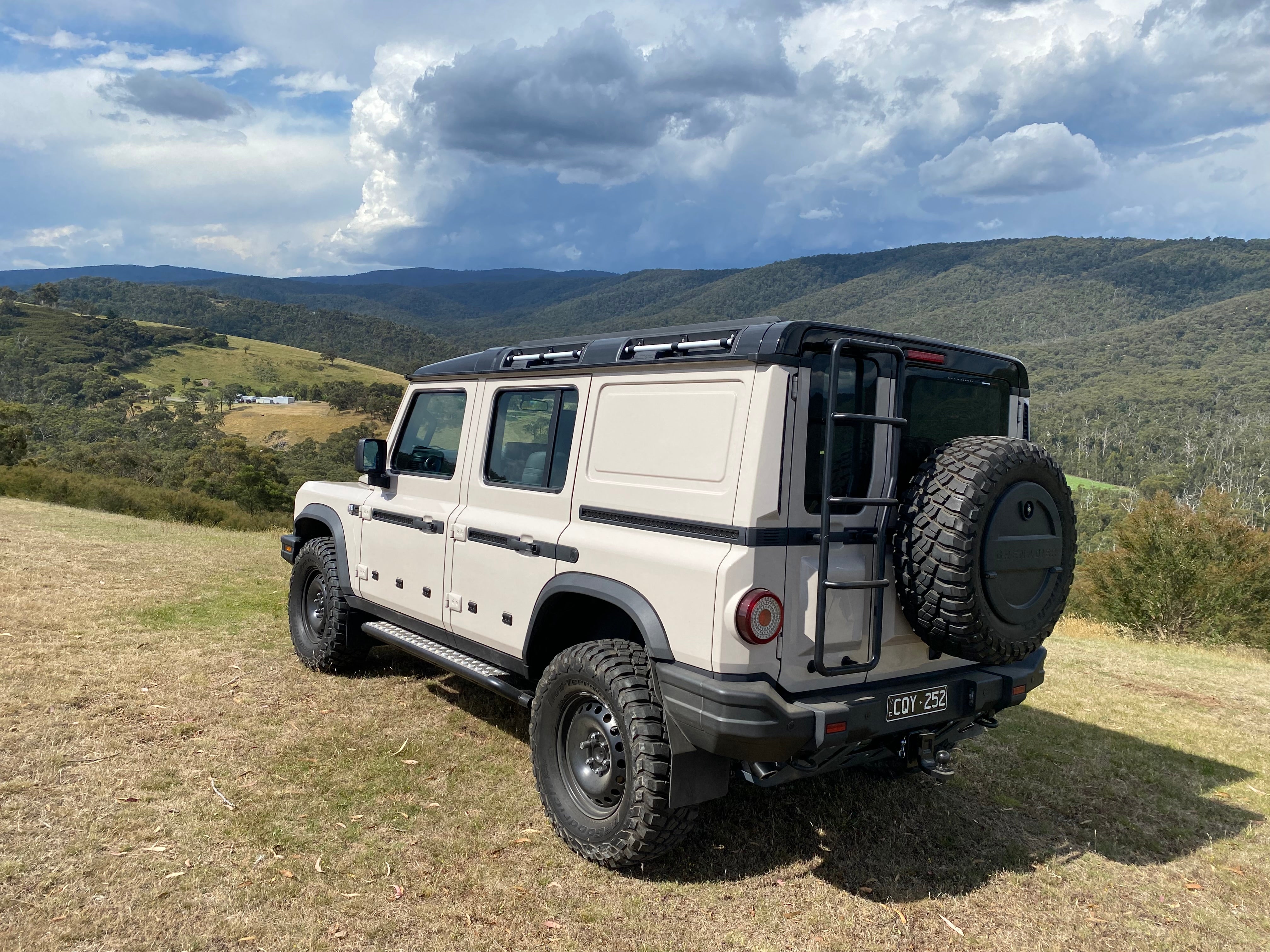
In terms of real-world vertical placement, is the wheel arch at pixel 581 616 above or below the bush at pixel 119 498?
above

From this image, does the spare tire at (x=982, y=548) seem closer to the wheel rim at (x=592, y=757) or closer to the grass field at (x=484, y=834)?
the grass field at (x=484, y=834)

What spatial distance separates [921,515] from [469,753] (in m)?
3.06

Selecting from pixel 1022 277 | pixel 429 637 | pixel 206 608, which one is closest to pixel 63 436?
pixel 206 608

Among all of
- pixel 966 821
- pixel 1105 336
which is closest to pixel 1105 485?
pixel 1105 336

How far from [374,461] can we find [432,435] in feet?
1.86

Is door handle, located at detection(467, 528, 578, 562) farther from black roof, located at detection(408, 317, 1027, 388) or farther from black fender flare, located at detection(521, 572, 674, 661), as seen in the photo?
black roof, located at detection(408, 317, 1027, 388)

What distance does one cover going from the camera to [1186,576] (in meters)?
19.3

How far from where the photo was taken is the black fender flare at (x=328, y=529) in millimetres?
6020

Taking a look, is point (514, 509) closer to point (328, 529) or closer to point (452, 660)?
point (452, 660)

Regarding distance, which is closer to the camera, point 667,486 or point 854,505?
point 854,505

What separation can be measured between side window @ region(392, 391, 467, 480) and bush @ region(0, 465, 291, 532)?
19.5 meters

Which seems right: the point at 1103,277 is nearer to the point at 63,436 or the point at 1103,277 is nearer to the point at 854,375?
the point at 63,436

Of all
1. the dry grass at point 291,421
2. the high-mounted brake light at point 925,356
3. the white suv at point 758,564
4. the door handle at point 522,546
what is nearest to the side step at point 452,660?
the white suv at point 758,564

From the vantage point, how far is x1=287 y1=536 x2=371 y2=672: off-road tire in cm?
613
